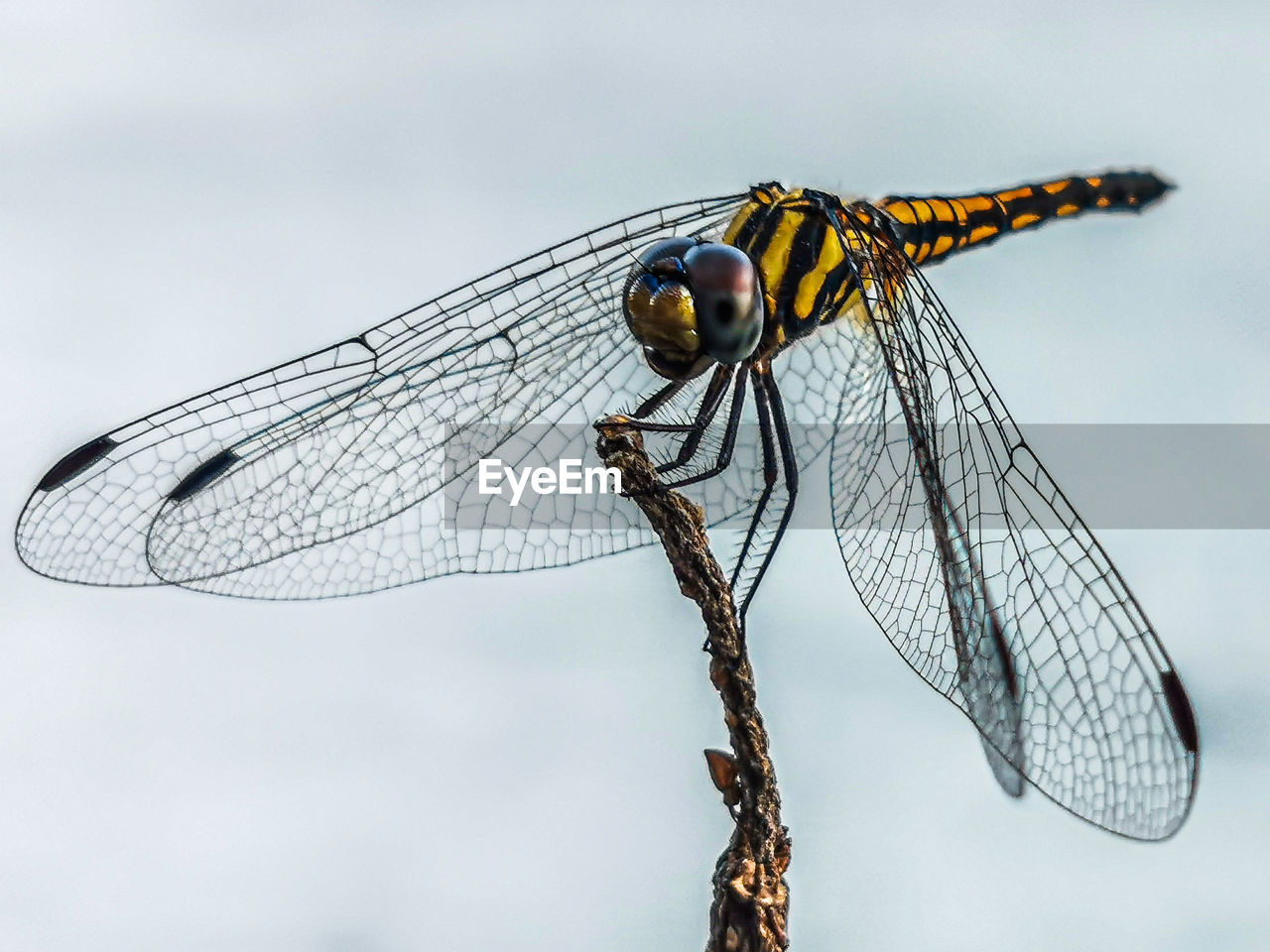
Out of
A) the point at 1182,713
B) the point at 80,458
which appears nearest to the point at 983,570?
the point at 1182,713

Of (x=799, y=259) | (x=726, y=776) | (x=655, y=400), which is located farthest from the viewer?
(x=799, y=259)

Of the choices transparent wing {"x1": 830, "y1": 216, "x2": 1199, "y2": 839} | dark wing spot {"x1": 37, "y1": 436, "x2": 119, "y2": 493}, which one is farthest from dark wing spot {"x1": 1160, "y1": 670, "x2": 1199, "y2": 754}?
dark wing spot {"x1": 37, "y1": 436, "x2": 119, "y2": 493}

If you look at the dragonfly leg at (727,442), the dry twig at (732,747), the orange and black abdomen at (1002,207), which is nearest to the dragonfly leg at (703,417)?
the dragonfly leg at (727,442)

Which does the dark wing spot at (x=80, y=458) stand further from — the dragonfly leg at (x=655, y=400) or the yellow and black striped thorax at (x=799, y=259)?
the yellow and black striped thorax at (x=799, y=259)

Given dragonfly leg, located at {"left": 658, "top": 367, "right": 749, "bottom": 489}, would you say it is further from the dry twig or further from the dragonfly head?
the dry twig

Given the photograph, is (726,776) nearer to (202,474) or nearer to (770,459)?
(770,459)
